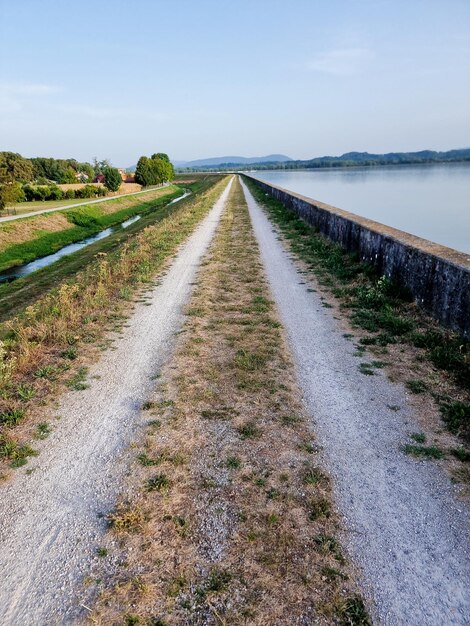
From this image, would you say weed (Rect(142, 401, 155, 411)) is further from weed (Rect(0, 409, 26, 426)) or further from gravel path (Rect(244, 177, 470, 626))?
gravel path (Rect(244, 177, 470, 626))

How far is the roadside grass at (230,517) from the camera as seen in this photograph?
303 centimetres

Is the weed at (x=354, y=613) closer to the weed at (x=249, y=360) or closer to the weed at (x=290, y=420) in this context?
the weed at (x=290, y=420)

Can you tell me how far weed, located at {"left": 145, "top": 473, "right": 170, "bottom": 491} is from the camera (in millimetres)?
4156

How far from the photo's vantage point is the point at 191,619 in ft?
9.66

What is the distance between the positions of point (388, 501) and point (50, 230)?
3028 centimetres

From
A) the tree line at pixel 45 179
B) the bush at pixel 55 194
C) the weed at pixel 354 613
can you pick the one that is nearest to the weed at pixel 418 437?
the weed at pixel 354 613

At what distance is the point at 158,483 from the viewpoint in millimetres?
4211

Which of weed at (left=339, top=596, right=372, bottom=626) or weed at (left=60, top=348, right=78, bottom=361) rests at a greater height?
weed at (left=60, top=348, right=78, bottom=361)

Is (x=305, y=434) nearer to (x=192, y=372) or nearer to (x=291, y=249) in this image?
(x=192, y=372)

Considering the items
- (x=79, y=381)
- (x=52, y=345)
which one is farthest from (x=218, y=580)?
(x=52, y=345)

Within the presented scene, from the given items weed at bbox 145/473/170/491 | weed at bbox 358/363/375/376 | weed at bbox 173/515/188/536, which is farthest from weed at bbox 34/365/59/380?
weed at bbox 358/363/375/376

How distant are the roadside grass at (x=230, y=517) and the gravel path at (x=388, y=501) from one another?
0.70ft

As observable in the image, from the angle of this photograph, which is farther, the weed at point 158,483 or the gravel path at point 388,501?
the weed at point 158,483

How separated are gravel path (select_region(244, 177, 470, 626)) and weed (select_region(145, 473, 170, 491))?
69.1 inches
